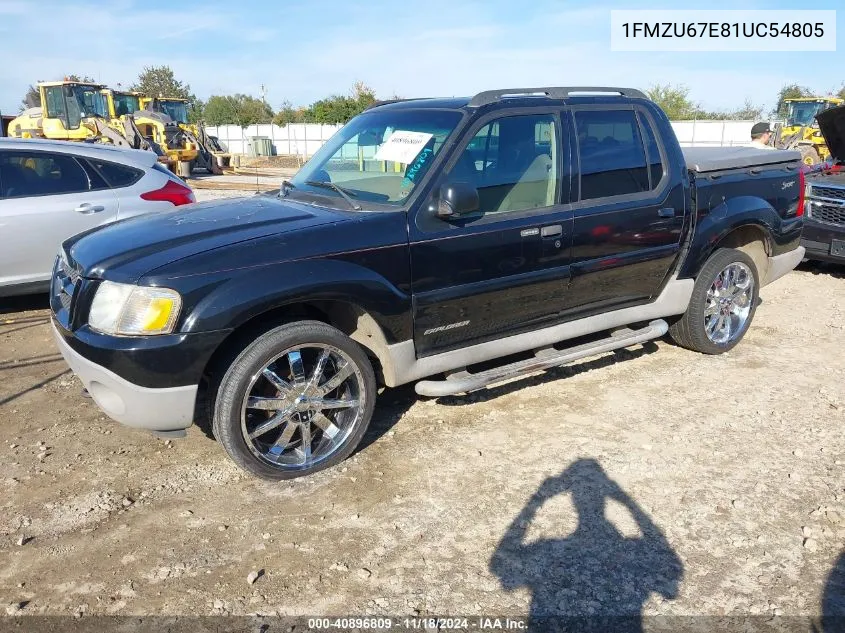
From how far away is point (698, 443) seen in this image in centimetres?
410

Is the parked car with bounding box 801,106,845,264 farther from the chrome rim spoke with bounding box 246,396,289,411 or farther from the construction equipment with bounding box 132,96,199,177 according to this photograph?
the construction equipment with bounding box 132,96,199,177

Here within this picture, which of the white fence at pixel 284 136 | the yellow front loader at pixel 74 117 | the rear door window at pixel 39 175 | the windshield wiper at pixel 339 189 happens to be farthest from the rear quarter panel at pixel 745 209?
the white fence at pixel 284 136

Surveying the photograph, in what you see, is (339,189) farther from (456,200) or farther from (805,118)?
(805,118)

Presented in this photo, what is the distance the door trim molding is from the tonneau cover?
880mm

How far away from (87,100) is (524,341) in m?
22.5

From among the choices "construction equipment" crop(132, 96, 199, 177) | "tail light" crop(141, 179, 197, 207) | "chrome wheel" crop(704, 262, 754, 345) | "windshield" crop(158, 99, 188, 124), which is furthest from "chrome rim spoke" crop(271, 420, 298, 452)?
"windshield" crop(158, 99, 188, 124)

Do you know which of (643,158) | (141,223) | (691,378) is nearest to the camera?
(141,223)

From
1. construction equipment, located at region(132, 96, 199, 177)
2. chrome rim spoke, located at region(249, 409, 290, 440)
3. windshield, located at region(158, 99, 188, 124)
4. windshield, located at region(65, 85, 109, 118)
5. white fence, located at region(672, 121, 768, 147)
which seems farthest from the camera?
white fence, located at region(672, 121, 768, 147)

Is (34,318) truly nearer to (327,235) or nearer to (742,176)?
(327,235)

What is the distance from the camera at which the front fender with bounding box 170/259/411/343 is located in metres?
3.25

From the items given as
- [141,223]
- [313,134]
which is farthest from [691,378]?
[313,134]

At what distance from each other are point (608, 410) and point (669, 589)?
1817 millimetres

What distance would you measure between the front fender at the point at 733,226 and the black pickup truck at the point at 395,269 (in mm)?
17

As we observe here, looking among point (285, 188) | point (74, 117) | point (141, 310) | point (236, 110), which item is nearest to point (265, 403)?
point (141, 310)
